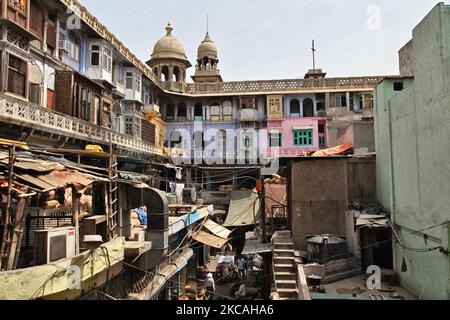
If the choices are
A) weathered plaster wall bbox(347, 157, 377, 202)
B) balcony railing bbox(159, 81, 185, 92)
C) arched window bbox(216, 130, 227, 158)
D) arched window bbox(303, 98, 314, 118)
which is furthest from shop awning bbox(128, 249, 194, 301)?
arched window bbox(303, 98, 314, 118)

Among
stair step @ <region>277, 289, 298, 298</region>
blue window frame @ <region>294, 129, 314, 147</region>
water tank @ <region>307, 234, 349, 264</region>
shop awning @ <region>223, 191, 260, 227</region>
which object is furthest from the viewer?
blue window frame @ <region>294, 129, 314, 147</region>

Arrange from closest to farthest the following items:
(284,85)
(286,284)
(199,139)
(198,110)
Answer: (286,284) → (284,85) → (199,139) → (198,110)

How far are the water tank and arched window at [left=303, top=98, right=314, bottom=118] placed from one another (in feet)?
80.4

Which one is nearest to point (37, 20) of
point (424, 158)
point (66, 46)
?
point (66, 46)

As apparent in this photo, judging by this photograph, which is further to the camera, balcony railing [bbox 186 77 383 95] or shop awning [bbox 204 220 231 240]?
balcony railing [bbox 186 77 383 95]

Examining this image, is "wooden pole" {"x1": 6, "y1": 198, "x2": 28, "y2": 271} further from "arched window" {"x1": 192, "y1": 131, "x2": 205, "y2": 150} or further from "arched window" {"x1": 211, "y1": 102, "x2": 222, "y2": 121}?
"arched window" {"x1": 211, "y1": 102, "x2": 222, "y2": 121}

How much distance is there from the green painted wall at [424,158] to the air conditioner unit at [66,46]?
1782 centimetres

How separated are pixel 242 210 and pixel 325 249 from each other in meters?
15.2

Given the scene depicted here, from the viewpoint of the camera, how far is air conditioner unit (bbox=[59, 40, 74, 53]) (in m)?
20.1

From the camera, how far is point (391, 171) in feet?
43.3

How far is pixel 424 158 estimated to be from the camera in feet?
32.6

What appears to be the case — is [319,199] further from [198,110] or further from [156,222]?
[198,110]

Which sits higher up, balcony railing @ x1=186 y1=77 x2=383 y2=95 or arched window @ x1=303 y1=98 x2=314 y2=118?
balcony railing @ x1=186 y1=77 x2=383 y2=95
